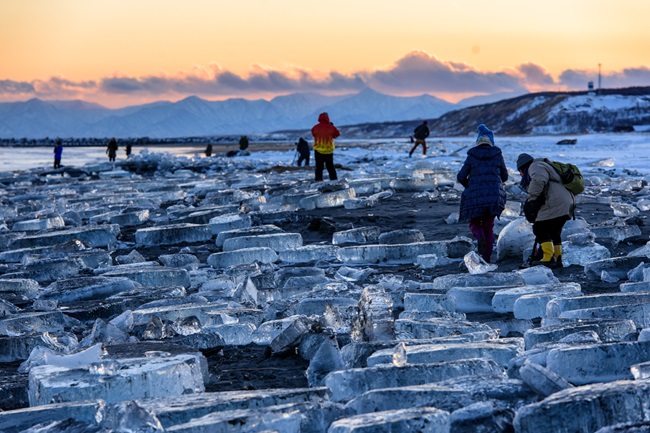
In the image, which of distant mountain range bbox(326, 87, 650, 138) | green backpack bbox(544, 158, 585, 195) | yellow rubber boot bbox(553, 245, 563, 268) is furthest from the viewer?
distant mountain range bbox(326, 87, 650, 138)

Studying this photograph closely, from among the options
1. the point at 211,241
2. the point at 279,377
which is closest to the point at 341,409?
the point at 279,377

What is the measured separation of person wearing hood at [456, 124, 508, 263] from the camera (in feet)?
26.9

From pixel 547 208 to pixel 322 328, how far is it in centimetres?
384

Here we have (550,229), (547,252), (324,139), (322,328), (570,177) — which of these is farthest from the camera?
(324,139)

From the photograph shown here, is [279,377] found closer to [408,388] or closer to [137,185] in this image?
[408,388]

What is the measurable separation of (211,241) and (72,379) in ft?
20.7

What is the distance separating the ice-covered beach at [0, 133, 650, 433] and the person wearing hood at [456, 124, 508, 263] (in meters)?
0.17

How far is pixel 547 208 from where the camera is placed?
7867 mm

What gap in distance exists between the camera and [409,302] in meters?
5.79

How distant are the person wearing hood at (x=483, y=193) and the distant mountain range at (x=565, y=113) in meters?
83.1

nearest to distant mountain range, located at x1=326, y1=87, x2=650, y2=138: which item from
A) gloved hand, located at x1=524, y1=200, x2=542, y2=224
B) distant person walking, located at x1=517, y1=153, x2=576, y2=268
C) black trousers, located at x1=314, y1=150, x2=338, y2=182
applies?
black trousers, located at x1=314, y1=150, x2=338, y2=182

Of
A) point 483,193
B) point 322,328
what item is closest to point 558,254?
point 483,193

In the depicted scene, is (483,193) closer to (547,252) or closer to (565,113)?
(547,252)

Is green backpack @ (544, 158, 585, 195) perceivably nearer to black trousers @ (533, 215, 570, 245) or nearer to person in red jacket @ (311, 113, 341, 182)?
black trousers @ (533, 215, 570, 245)
